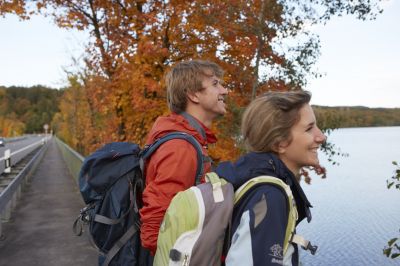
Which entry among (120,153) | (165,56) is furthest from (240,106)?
(120,153)

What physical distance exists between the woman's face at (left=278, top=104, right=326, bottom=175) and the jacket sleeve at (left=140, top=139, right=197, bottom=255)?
0.68 m

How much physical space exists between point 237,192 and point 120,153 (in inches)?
47.5

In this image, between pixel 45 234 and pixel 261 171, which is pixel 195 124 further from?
pixel 45 234

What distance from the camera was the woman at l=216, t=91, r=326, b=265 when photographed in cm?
153

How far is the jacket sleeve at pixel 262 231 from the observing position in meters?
1.52

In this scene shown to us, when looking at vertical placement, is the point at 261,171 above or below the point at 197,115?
below

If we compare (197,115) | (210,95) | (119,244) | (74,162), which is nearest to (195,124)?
(197,115)

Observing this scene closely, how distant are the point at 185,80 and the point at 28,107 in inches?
6897

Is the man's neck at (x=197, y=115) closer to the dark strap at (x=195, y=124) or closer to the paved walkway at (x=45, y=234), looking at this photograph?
the dark strap at (x=195, y=124)

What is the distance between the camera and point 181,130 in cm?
255

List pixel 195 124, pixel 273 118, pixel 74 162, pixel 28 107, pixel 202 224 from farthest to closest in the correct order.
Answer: pixel 28 107 → pixel 74 162 → pixel 195 124 → pixel 273 118 → pixel 202 224

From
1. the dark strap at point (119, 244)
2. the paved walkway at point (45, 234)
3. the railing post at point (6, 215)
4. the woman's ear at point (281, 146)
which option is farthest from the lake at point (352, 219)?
the woman's ear at point (281, 146)

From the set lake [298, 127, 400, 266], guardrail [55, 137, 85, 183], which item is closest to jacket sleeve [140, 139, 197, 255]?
guardrail [55, 137, 85, 183]

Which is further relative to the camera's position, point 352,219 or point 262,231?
point 352,219
